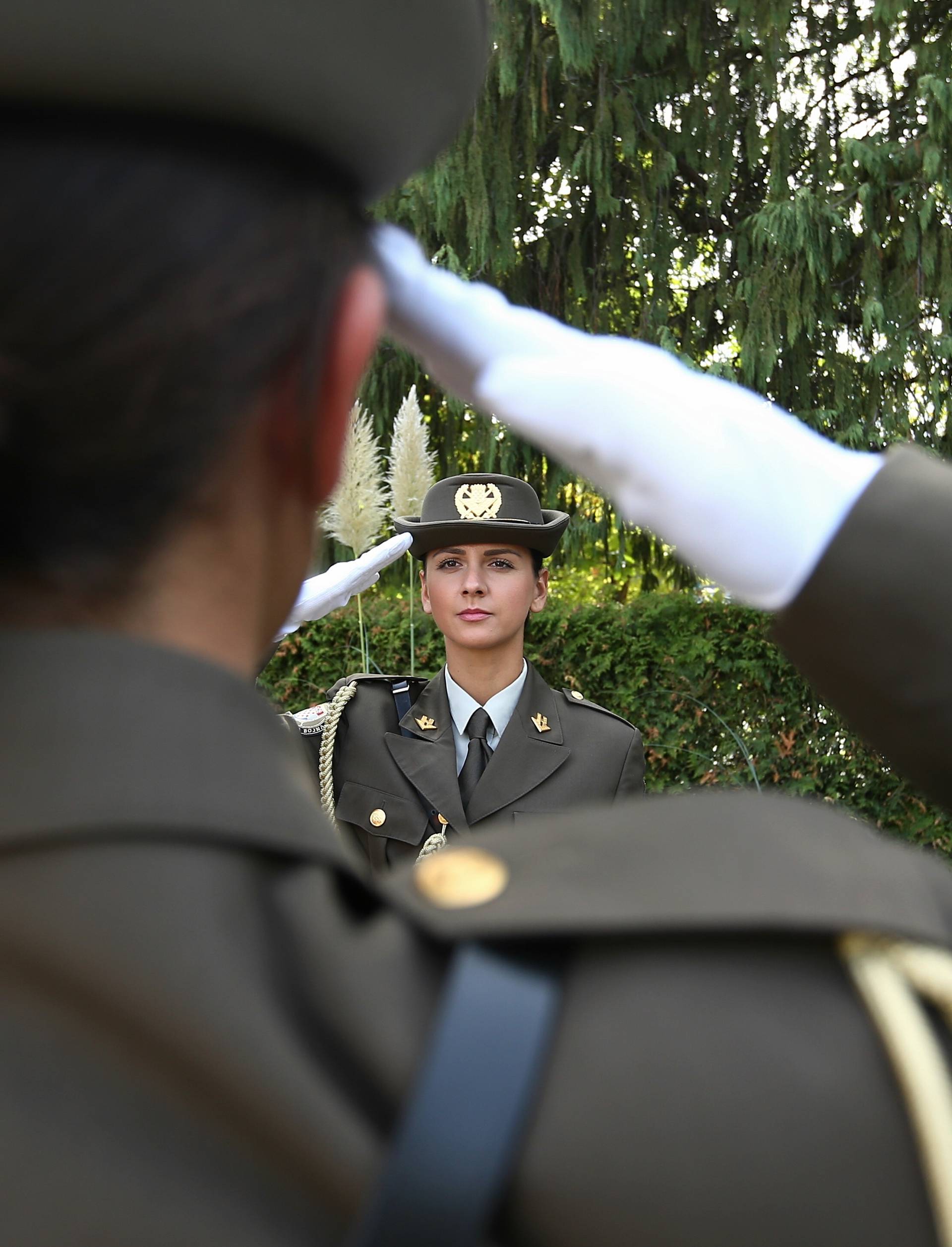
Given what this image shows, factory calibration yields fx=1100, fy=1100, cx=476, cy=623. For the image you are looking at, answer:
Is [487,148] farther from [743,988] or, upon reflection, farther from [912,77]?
[743,988]

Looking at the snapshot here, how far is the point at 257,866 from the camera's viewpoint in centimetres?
65

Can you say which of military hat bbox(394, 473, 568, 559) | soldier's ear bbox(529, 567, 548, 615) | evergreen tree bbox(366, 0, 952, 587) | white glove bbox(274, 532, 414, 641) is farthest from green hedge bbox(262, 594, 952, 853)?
white glove bbox(274, 532, 414, 641)

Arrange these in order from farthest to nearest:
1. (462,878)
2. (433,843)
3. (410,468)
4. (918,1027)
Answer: (410,468), (433,843), (462,878), (918,1027)

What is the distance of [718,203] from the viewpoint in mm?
6207

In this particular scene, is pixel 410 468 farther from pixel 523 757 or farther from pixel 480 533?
pixel 523 757

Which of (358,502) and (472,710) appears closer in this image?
(472,710)

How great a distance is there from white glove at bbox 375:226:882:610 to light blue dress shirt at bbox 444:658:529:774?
9.35 feet

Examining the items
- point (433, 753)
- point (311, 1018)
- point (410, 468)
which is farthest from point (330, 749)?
point (311, 1018)

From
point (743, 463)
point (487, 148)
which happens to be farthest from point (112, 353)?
point (487, 148)

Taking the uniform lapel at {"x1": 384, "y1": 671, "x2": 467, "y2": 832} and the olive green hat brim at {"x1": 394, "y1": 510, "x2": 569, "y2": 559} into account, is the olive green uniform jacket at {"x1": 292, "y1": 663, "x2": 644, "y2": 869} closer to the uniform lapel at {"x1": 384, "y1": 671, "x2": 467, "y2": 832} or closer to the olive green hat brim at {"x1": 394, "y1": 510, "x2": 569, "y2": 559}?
the uniform lapel at {"x1": 384, "y1": 671, "x2": 467, "y2": 832}

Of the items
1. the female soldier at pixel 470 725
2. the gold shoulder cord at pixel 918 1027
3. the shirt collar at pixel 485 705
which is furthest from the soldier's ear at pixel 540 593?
the gold shoulder cord at pixel 918 1027

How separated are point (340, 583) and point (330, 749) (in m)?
0.91

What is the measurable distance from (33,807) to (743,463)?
0.54m

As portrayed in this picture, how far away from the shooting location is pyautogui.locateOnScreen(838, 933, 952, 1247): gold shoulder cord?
583 millimetres
